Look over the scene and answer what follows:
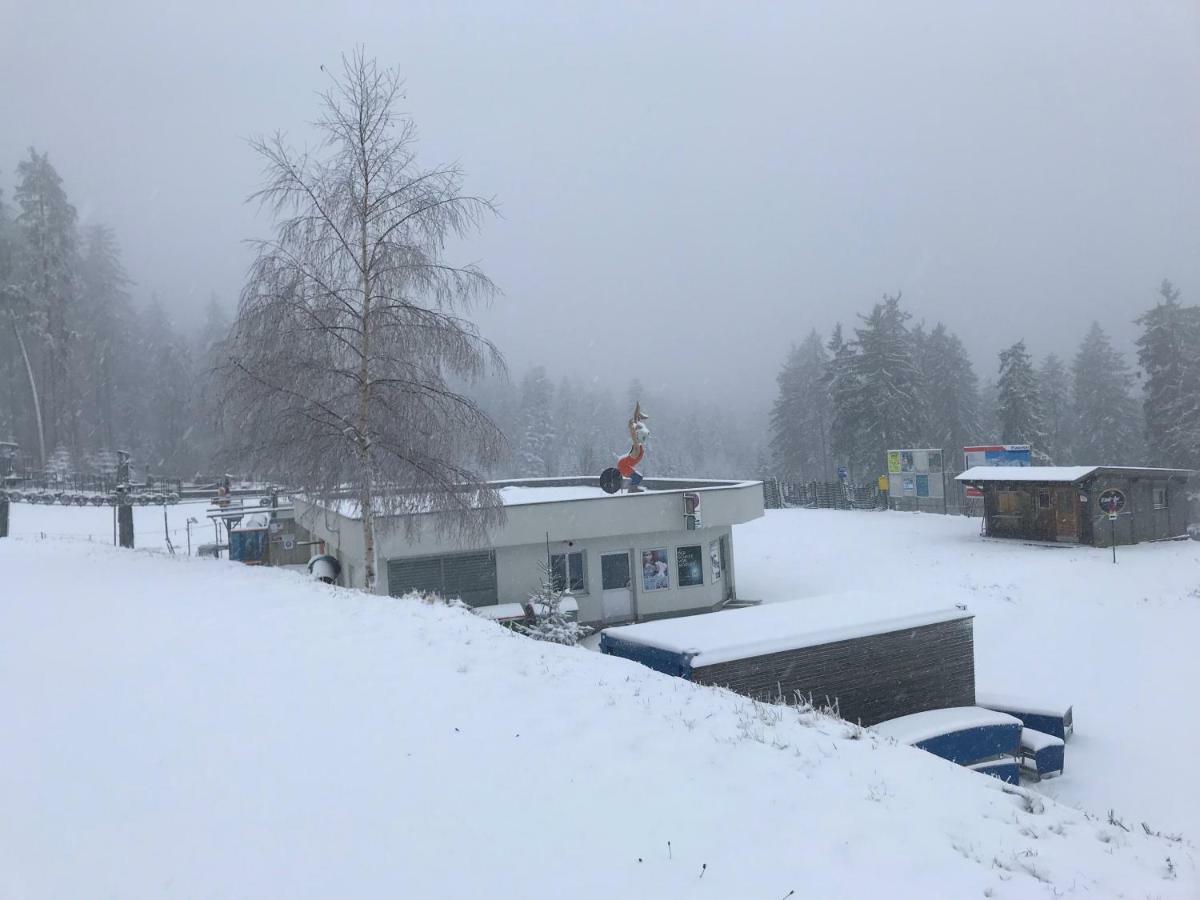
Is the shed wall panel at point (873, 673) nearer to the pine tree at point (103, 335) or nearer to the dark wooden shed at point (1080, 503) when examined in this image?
the dark wooden shed at point (1080, 503)

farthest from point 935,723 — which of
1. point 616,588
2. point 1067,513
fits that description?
point 1067,513

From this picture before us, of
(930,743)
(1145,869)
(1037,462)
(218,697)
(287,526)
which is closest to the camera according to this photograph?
(1145,869)

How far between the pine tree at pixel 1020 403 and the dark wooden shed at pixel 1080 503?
1820cm

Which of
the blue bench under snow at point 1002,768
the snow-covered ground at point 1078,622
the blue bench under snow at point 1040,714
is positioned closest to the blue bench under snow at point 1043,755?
the snow-covered ground at point 1078,622

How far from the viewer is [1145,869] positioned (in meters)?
4.61

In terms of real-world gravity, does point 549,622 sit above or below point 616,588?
above

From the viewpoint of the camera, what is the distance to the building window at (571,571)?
71.3ft

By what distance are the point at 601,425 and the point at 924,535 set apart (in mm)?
81121

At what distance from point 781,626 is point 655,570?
1155cm

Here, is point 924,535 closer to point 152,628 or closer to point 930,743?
point 930,743

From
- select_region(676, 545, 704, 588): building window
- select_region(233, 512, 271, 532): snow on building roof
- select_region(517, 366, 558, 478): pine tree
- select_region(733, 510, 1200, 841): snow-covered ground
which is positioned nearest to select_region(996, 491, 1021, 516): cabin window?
select_region(733, 510, 1200, 841): snow-covered ground

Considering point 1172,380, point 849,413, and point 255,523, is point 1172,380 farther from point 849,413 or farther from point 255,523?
point 255,523

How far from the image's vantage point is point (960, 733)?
11.3m

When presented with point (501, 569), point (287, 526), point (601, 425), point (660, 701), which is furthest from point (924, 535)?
point (601, 425)
